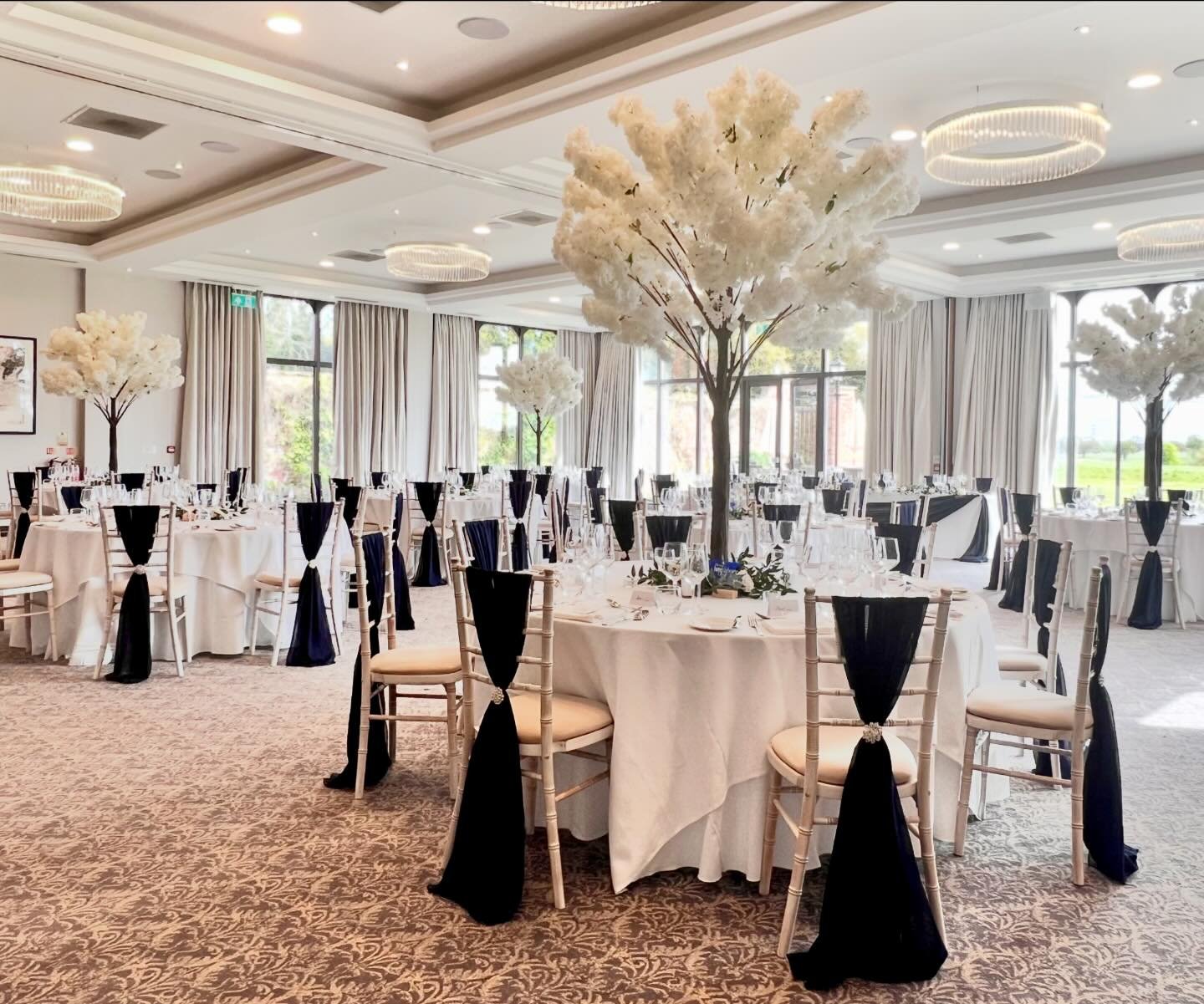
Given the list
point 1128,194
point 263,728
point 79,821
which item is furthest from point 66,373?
point 1128,194

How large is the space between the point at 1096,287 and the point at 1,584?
13651 mm

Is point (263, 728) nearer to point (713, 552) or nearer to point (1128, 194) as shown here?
point (713, 552)

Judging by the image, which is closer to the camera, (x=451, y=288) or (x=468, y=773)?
(x=468, y=773)

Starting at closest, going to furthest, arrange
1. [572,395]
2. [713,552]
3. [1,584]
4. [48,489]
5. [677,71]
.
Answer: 1. [713,552]
2. [677,71]
3. [1,584]
4. [48,489]
5. [572,395]

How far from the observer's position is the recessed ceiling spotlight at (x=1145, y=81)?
6.80m

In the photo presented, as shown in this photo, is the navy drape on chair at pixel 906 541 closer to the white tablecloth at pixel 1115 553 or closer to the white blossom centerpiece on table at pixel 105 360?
the white tablecloth at pixel 1115 553

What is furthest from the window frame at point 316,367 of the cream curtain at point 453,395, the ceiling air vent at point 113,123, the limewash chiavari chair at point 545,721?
the limewash chiavari chair at point 545,721

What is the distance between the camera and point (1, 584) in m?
6.48

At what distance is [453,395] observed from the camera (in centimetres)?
1714

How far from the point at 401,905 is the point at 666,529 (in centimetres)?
255

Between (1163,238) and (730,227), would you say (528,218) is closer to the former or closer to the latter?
(1163,238)

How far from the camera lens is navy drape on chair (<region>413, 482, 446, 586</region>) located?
33.2 feet

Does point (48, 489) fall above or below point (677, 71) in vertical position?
below

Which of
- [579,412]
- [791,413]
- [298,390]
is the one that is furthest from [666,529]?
[579,412]
